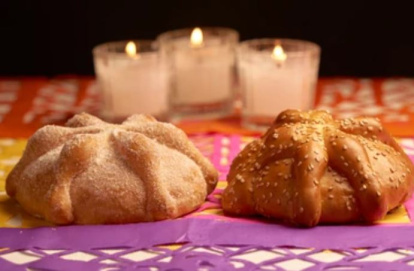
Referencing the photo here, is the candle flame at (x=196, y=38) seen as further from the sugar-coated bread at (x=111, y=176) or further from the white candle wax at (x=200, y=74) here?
→ the sugar-coated bread at (x=111, y=176)

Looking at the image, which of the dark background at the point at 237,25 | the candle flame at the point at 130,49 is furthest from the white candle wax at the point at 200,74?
the dark background at the point at 237,25

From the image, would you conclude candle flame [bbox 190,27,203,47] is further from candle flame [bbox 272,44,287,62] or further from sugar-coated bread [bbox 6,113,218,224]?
sugar-coated bread [bbox 6,113,218,224]

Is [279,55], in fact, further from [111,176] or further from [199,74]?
[111,176]

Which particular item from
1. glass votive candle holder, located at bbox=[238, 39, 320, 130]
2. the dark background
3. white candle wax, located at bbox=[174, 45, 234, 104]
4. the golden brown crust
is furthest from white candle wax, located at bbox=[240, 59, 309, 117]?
the dark background

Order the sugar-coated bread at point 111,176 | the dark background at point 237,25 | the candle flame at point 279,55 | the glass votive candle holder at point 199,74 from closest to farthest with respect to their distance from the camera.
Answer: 1. the sugar-coated bread at point 111,176
2. the candle flame at point 279,55
3. the glass votive candle holder at point 199,74
4. the dark background at point 237,25


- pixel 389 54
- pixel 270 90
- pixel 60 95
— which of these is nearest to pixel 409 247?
pixel 270 90

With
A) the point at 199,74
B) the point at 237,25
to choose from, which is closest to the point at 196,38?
the point at 199,74
